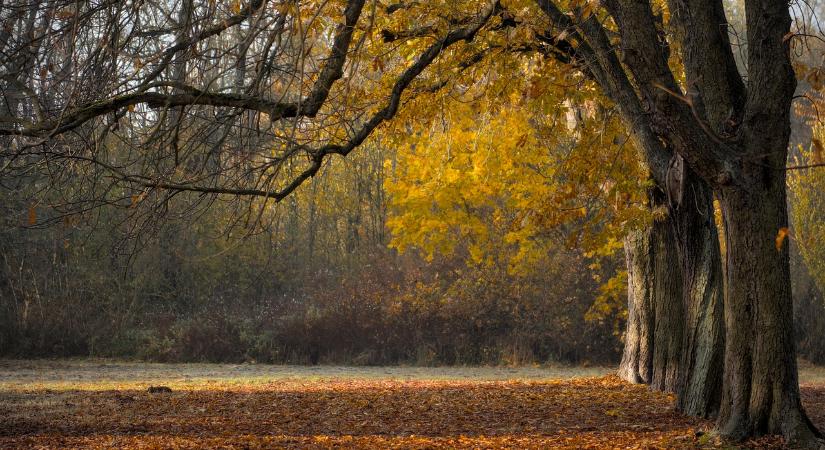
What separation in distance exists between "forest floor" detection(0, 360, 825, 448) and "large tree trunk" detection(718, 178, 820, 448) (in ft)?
0.73

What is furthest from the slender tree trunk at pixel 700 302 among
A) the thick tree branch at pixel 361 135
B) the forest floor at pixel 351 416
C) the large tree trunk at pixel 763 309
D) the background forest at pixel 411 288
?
the background forest at pixel 411 288

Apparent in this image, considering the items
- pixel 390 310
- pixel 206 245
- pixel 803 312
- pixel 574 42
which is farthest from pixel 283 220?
pixel 574 42

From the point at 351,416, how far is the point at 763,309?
4.67m

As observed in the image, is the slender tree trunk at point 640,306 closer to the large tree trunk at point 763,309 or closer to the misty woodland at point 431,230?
the misty woodland at point 431,230

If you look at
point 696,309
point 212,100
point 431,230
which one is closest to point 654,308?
point 696,309

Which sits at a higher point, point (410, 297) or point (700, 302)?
point (410, 297)

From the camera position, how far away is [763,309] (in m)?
7.08

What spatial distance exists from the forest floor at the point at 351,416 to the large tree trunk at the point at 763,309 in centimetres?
22

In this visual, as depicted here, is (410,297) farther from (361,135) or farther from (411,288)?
(361,135)

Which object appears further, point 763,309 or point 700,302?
Answer: point 700,302

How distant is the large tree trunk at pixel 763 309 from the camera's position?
7.07 m

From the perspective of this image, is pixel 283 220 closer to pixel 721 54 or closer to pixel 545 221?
pixel 545 221

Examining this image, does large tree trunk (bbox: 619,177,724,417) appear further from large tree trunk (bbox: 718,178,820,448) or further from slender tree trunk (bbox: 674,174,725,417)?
large tree trunk (bbox: 718,178,820,448)

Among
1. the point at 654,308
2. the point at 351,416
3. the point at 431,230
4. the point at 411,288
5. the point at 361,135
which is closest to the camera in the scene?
the point at 361,135
